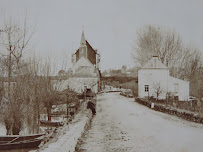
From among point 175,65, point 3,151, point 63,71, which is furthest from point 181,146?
point 175,65

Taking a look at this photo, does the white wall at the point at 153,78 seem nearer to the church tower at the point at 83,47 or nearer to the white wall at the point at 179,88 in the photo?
the white wall at the point at 179,88

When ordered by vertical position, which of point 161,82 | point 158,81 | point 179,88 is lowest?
point 179,88

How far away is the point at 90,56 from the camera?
171 feet

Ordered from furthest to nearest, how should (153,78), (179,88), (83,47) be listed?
(83,47) → (179,88) → (153,78)

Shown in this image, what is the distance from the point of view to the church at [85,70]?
1499 inches

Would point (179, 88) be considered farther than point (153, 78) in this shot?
Yes

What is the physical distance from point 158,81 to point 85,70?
675 inches

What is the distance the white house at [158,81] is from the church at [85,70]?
10449 mm

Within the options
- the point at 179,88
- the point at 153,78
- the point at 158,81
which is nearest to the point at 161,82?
the point at 158,81

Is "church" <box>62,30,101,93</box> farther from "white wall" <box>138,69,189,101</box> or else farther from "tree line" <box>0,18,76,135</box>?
"tree line" <box>0,18,76,135</box>

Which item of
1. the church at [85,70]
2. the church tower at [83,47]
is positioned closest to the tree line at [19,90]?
the church at [85,70]

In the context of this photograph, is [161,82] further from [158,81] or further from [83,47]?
[83,47]

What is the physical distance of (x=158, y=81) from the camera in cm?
3025

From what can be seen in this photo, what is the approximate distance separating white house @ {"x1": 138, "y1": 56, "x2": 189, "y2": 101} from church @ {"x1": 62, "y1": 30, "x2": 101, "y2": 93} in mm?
10449
